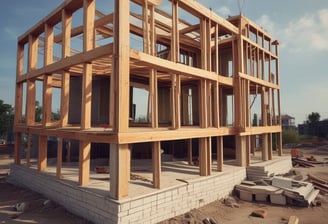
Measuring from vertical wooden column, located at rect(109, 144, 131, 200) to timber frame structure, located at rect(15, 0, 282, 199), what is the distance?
28mm

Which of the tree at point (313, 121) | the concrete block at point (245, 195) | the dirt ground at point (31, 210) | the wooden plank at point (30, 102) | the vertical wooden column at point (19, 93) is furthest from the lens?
the tree at point (313, 121)

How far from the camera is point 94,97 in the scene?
54.1ft

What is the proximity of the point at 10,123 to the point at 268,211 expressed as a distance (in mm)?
36691

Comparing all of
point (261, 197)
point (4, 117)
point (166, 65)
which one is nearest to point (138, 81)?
point (166, 65)

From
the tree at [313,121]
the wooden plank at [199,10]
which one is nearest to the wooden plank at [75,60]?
the wooden plank at [199,10]

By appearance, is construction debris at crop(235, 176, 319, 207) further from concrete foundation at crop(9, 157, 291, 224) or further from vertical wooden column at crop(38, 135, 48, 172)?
vertical wooden column at crop(38, 135, 48, 172)

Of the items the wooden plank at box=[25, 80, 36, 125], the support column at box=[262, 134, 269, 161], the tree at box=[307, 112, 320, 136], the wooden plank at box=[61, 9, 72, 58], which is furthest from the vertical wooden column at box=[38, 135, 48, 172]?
the tree at box=[307, 112, 320, 136]

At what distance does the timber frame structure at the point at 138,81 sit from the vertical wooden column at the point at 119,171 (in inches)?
1.1

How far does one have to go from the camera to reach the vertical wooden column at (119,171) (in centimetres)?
683

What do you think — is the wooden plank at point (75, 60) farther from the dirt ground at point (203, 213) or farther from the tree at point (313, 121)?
the tree at point (313, 121)

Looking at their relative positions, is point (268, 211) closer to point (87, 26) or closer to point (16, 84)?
point (87, 26)

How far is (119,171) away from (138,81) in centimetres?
1119

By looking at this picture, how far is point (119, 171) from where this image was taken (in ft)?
22.3

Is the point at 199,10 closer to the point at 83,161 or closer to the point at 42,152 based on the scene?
the point at 83,161
